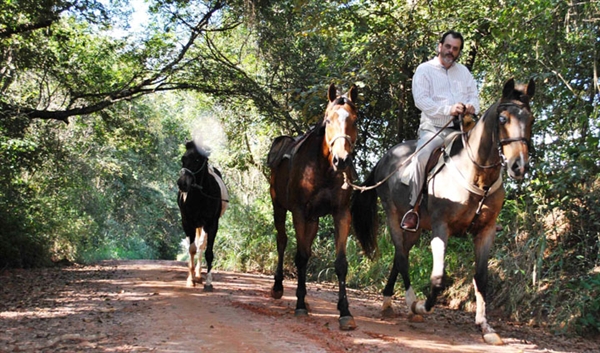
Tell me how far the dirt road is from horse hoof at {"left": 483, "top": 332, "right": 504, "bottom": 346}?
8cm

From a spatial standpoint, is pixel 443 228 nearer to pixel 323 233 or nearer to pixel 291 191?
pixel 291 191

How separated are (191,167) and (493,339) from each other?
243 inches

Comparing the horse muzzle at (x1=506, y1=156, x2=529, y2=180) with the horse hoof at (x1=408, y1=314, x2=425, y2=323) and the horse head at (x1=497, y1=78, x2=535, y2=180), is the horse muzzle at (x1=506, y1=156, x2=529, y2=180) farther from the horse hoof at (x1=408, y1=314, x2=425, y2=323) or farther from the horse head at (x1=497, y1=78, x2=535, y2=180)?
the horse hoof at (x1=408, y1=314, x2=425, y2=323)

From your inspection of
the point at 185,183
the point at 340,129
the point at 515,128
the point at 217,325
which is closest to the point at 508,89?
the point at 515,128

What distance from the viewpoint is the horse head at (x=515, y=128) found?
4809mm

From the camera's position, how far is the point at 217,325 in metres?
6.00

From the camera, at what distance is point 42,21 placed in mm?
11766

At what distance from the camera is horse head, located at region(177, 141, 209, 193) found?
9609mm

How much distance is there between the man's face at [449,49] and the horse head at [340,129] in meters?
1.14

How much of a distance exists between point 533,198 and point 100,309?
21.1ft

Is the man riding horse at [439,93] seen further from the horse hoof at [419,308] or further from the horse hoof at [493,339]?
the horse hoof at [493,339]

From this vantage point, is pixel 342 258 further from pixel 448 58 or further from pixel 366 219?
pixel 448 58

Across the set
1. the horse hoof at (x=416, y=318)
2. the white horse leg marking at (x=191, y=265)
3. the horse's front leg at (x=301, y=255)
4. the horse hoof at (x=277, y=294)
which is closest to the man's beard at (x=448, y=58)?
the horse's front leg at (x=301, y=255)

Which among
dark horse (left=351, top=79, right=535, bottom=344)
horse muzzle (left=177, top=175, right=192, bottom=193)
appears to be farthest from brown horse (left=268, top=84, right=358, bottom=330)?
horse muzzle (left=177, top=175, right=192, bottom=193)
